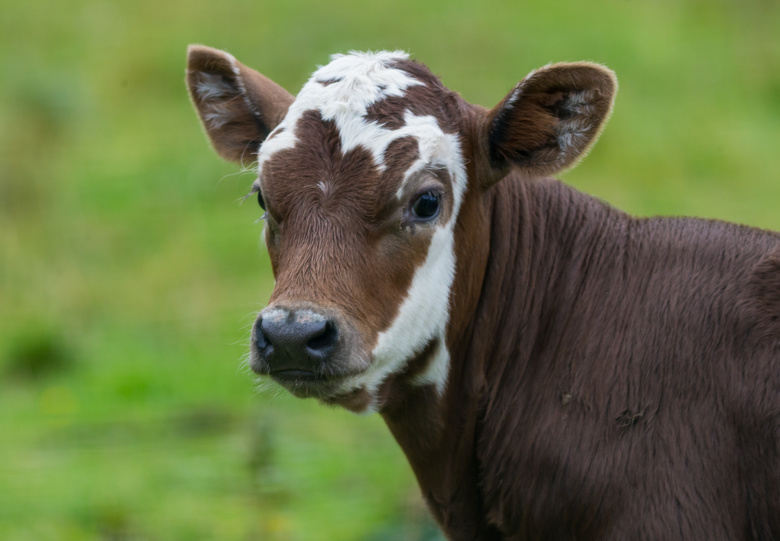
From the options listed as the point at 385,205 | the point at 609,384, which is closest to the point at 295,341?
the point at 385,205

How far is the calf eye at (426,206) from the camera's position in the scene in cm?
499

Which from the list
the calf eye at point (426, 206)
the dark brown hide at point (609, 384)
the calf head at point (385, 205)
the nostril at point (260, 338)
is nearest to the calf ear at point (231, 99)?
the calf head at point (385, 205)

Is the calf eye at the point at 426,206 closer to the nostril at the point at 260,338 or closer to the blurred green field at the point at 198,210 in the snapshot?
the nostril at the point at 260,338

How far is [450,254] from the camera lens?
16.9ft

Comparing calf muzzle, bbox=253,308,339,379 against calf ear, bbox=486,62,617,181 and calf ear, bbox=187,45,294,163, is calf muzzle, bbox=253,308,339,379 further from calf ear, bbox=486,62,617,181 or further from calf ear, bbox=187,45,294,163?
calf ear, bbox=187,45,294,163

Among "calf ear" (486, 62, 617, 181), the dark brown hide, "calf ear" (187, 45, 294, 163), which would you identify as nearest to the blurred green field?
the dark brown hide

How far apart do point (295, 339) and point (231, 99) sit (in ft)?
6.62

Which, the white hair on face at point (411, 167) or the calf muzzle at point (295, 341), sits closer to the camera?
the calf muzzle at point (295, 341)

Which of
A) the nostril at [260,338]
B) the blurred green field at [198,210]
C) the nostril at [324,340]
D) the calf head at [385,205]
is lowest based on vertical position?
the blurred green field at [198,210]

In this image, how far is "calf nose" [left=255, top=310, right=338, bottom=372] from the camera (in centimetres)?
450

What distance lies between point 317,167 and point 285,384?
3.17 ft

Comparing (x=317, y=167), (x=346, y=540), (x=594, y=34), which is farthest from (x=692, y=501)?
(x=594, y=34)

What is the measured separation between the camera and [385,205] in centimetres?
488

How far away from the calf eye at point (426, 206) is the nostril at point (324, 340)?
74 cm
